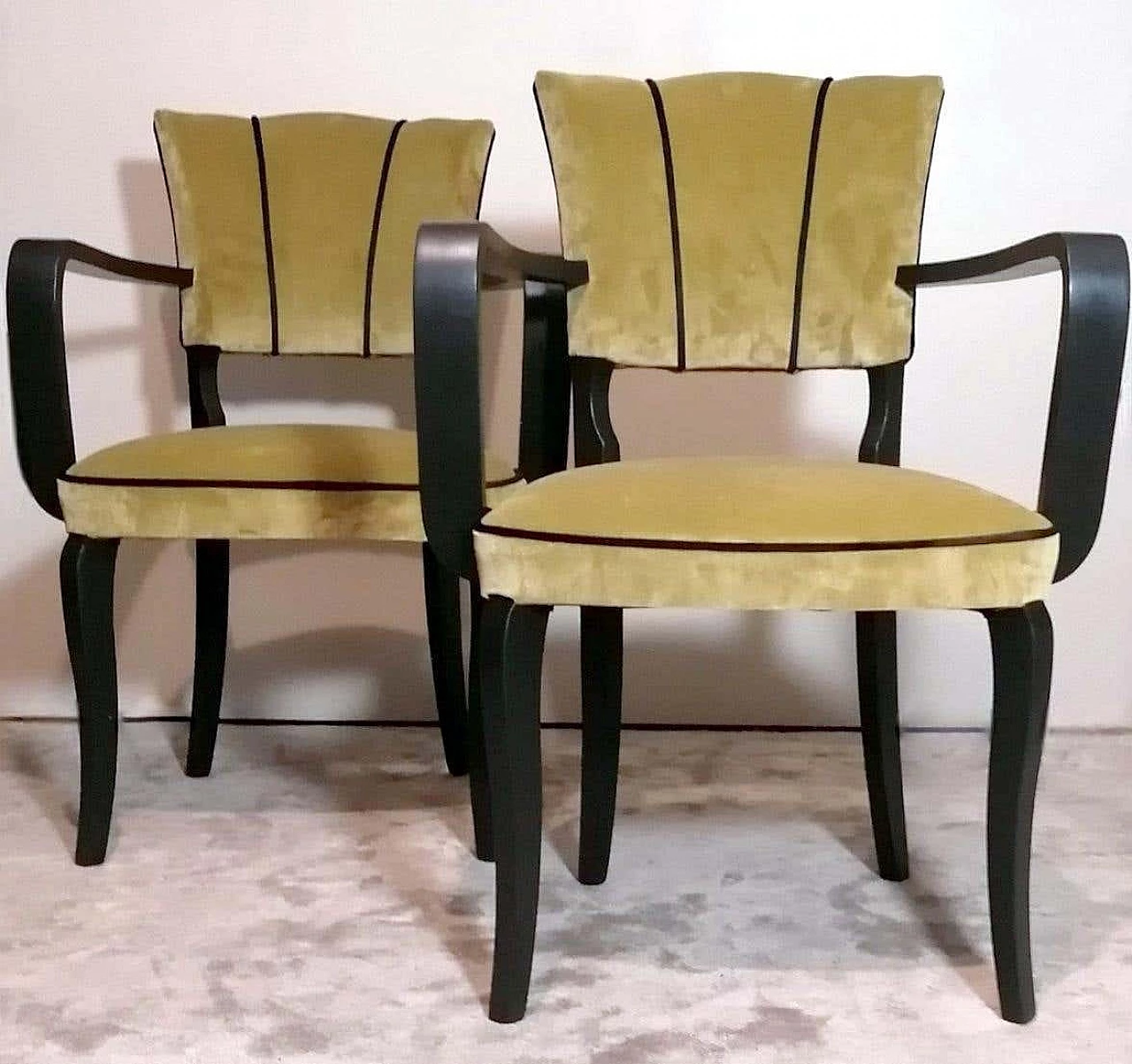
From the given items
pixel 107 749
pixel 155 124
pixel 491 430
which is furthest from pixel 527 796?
pixel 155 124

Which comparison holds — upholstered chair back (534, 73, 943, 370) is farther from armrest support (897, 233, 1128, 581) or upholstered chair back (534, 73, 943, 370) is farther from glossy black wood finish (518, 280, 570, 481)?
armrest support (897, 233, 1128, 581)

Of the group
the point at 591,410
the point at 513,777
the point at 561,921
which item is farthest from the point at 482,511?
the point at 561,921

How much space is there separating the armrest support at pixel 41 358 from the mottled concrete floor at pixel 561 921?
1.47 feet

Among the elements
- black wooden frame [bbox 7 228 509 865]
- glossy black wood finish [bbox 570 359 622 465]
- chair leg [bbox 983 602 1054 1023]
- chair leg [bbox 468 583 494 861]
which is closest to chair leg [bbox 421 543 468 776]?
black wooden frame [bbox 7 228 509 865]

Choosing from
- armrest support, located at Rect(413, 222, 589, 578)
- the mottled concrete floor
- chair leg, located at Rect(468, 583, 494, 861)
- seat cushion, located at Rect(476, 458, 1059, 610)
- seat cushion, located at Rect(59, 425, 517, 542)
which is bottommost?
the mottled concrete floor

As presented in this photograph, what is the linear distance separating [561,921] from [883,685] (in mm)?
417

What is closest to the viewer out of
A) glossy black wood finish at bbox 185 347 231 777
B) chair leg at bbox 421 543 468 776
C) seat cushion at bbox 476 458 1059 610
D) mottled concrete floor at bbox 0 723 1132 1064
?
seat cushion at bbox 476 458 1059 610

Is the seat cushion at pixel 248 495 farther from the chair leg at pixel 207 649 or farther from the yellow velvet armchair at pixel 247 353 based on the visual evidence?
the chair leg at pixel 207 649

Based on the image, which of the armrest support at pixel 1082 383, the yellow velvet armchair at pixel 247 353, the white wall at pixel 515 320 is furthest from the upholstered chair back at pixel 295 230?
the armrest support at pixel 1082 383

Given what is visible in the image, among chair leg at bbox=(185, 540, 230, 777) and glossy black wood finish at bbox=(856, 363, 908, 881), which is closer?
glossy black wood finish at bbox=(856, 363, 908, 881)

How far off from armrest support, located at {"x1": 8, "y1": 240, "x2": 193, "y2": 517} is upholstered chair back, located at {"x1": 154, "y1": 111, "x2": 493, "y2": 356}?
8.8 inches

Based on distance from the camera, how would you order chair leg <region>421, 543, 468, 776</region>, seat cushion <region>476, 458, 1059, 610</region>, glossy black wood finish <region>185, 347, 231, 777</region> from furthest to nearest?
glossy black wood finish <region>185, 347, 231, 777</region> → chair leg <region>421, 543, 468, 776</region> → seat cushion <region>476, 458, 1059, 610</region>

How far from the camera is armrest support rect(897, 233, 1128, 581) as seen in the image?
882mm

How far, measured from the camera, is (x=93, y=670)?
1263 millimetres
